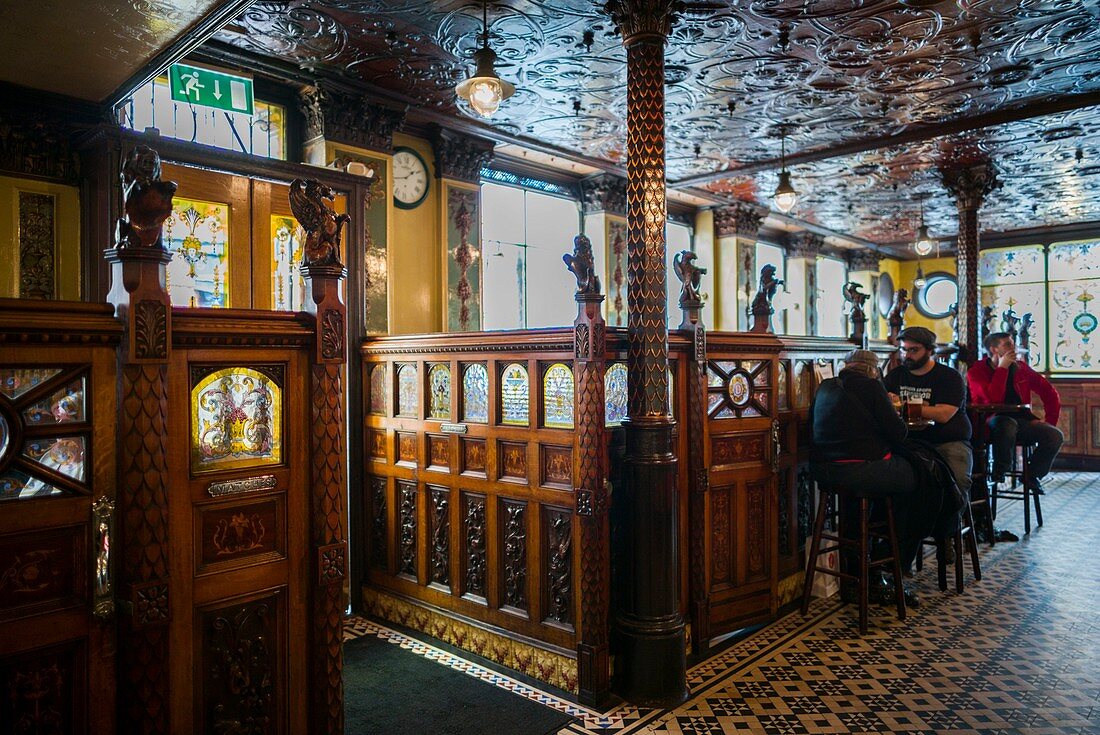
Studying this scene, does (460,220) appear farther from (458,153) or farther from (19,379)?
(19,379)

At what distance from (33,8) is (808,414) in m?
5.10

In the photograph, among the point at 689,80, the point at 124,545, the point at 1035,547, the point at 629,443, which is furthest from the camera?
the point at 1035,547

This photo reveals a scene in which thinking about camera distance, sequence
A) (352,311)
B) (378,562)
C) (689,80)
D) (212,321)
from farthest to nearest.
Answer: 1. (689,80)
2. (352,311)
3. (378,562)
4. (212,321)

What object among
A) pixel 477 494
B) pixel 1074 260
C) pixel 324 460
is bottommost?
pixel 477 494

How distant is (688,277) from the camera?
14.2ft

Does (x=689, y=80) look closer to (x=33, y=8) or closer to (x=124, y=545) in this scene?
(x=33, y=8)

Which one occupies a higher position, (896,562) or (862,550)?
(862,550)

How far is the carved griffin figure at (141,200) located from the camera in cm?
210

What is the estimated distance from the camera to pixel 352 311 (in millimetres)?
5574

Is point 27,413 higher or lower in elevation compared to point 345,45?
lower

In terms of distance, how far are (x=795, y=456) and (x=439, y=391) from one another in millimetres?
2583

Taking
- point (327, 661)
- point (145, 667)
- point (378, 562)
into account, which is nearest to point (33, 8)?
point (145, 667)

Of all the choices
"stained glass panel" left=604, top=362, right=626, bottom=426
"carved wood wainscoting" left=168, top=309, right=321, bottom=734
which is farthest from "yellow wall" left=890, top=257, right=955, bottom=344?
"carved wood wainscoting" left=168, top=309, right=321, bottom=734

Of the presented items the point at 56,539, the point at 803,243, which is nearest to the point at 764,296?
the point at 56,539
